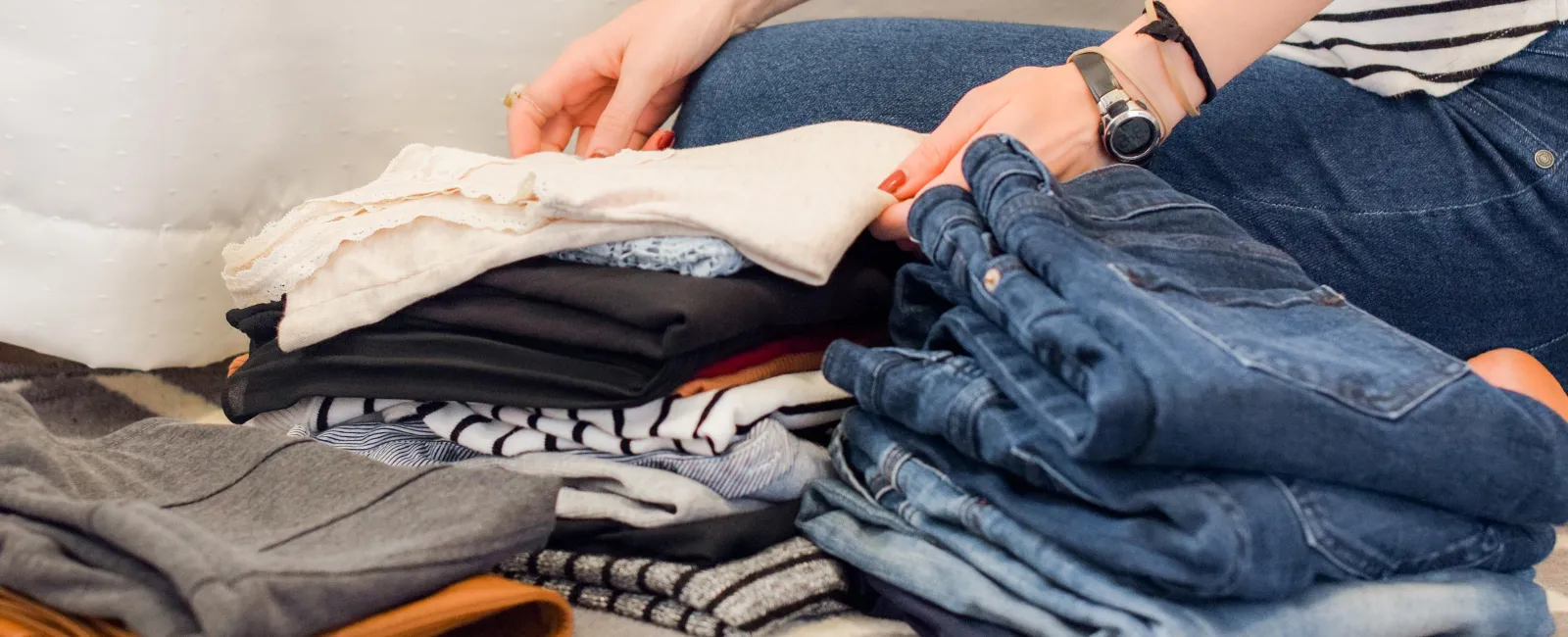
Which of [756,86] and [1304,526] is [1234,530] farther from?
[756,86]

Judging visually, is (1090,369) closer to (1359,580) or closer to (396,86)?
(1359,580)

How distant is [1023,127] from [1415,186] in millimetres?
253

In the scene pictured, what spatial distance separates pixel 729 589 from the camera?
19.7 inches

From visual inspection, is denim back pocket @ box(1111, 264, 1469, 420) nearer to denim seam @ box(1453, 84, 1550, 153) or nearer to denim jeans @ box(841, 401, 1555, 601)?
denim jeans @ box(841, 401, 1555, 601)

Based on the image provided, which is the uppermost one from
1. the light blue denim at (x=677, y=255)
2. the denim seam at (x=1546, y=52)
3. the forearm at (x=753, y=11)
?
the forearm at (x=753, y=11)

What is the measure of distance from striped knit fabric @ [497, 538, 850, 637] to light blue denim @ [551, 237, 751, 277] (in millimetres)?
146

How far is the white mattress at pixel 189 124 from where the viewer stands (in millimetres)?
780

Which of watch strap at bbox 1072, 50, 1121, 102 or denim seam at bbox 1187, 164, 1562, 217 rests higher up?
watch strap at bbox 1072, 50, 1121, 102

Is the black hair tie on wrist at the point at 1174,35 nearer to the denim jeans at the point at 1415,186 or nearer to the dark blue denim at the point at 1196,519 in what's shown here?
the denim jeans at the point at 1415,186

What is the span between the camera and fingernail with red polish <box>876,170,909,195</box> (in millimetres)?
612

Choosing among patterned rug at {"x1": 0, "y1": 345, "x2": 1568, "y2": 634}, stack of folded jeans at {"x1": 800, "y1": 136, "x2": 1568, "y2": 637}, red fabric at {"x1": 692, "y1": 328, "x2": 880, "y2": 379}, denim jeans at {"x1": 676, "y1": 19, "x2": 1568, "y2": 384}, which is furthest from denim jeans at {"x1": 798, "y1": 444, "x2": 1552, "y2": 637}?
patterned rug at {"x1": 0, "y1": 345, "x2": 1568, "y2": 634}

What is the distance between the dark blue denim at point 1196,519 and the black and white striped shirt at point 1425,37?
0.32m

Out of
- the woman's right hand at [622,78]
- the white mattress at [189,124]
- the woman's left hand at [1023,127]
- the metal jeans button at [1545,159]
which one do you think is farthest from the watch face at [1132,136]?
the white mattress at [189,124]

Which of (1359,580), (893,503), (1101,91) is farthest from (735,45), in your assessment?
(1359,580)
